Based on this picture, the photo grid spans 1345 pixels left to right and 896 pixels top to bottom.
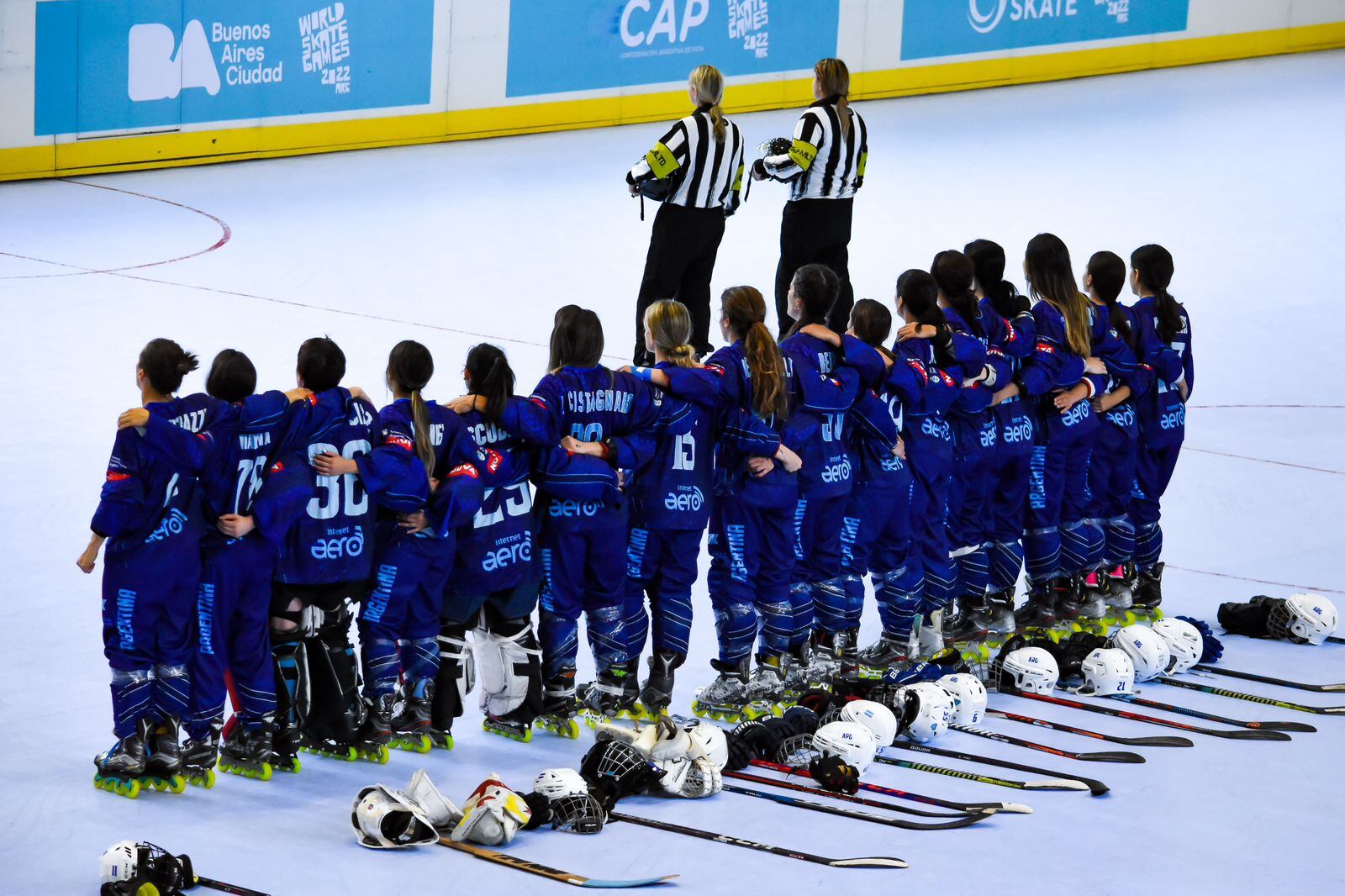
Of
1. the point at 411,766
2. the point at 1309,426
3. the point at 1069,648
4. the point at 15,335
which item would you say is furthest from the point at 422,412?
the point at 1309,426

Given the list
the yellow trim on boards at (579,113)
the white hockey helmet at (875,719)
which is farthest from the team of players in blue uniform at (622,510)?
the yellow trim on boards at (579,113)

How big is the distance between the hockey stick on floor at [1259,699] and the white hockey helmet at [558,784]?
332cm

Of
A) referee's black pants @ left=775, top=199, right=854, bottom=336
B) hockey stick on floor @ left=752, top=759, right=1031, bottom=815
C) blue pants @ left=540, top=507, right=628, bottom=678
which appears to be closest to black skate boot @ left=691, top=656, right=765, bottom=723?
blue pants @ left=540, top=507, right=628, bottom=678

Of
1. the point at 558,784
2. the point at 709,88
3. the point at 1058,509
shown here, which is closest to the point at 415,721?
the point at 558,784

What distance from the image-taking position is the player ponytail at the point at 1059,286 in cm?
888

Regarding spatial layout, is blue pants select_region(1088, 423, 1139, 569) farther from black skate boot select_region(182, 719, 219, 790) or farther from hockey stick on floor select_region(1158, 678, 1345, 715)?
Answer: black skate boot select_region(182, 719, 219, 790)

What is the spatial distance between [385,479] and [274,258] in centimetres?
905

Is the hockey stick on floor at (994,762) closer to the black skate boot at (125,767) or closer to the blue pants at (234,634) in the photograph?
the blue pants at (234,634)

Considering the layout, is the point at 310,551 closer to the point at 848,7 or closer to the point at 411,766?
the point at 411,766

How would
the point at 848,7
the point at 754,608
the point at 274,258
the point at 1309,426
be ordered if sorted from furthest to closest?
the point at 848,7 → the point at 274,258 → the point at 1309,426 → the point at 754,608

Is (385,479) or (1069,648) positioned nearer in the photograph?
(385,479)

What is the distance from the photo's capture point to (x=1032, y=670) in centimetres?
822

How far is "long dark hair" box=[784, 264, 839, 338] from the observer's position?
26.2 feet

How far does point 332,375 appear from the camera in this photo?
690cm
